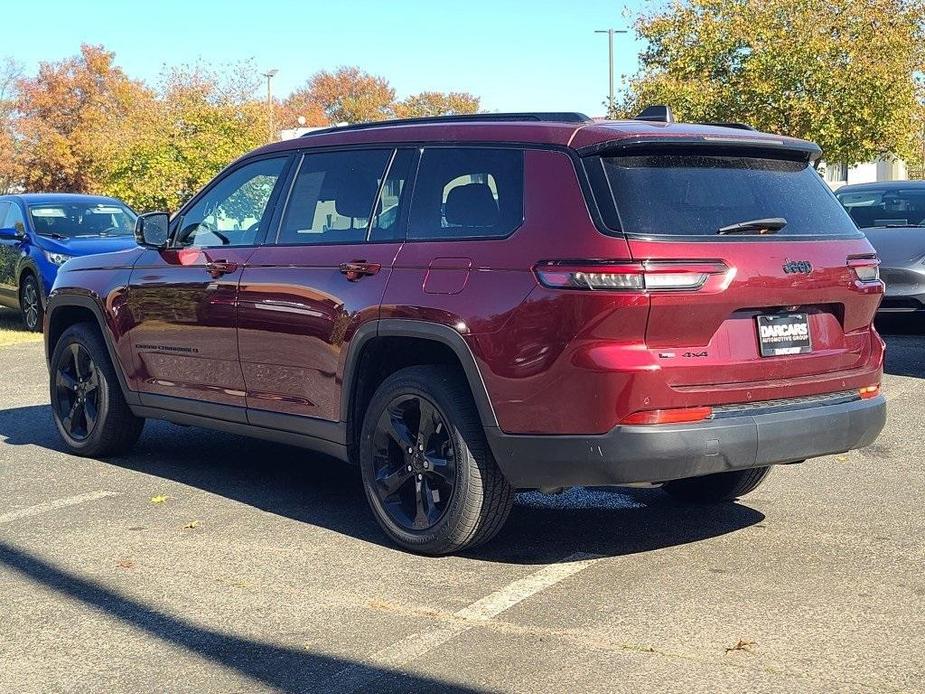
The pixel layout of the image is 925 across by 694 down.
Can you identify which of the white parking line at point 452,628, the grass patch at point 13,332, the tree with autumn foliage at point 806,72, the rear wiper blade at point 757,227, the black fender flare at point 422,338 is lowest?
the white parking line at point 452,628

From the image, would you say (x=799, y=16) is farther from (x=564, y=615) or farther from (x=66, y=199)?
(x=564, y=615)

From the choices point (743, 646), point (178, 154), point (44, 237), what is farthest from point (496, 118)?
point (178, 154)

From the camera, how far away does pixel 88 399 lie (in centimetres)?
784

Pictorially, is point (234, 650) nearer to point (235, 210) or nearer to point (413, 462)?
point (413, 462)

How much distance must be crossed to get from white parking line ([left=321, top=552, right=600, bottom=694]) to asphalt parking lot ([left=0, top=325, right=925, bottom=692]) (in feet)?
0.04

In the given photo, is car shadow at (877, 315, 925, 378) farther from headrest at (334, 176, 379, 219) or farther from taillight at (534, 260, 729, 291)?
taillight at (534, 260, 729, 291)

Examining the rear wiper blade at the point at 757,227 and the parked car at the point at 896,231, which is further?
the parked car at the point at 896,231

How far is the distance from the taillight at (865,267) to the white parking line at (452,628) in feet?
5.40

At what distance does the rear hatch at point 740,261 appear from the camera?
193 inches

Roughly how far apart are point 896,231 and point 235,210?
336 inches

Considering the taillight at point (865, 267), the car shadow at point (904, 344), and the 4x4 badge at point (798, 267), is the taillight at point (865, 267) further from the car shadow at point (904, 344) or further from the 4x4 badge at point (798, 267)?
the car shadow at point (904, 344)

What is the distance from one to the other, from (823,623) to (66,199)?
14.7 m

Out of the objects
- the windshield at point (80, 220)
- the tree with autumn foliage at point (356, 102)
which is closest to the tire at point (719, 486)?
the windshield at point (80, 220)

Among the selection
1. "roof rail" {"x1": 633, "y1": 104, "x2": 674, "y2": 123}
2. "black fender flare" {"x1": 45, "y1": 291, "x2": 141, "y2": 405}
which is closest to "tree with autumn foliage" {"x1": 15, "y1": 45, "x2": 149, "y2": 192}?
"black fender flare" {"x1": 45, "y1": 291, "x2": 141, "y2": 405}
